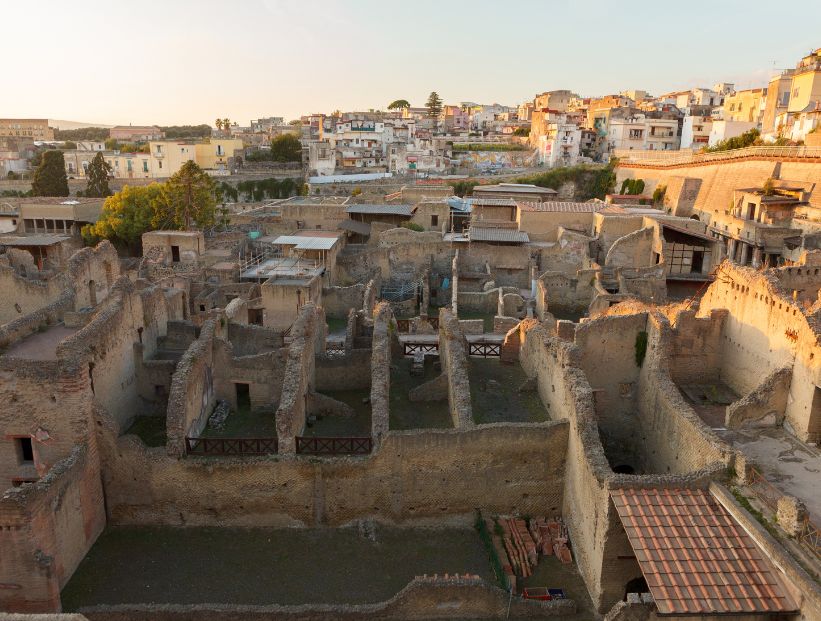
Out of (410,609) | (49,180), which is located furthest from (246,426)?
(49,180)

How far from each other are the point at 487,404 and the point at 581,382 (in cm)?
386

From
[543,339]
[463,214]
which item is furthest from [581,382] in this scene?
[463,214]

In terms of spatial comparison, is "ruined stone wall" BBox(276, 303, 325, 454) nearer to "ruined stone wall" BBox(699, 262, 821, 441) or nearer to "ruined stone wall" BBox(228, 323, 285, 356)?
"ruined stone wall" BBox(228, 323, 285, 356)

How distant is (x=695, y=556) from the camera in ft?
33.0

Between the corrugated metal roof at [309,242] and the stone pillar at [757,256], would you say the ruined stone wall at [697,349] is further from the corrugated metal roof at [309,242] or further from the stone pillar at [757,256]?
the corrugated metal roof at [309,242]

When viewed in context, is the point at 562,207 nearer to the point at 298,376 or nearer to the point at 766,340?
the point at 766,340

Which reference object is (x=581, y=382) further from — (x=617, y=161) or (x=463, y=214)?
(x=617, y=161)

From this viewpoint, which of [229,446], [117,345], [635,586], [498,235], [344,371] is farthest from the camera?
[498,235]

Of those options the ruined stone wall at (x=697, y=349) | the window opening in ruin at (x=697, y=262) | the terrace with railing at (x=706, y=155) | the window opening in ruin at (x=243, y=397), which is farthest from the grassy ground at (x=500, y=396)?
the terrace with railing at (x=706, y=155)

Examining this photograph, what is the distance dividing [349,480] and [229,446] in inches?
134

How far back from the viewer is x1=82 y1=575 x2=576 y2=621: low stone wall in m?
11.5

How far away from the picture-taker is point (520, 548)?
13617 millimetres

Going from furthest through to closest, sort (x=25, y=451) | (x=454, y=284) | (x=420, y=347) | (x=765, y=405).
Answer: (x=454, y=284) < (x=420, y=347) < (x=765, y=405) < (x=25, y=451)

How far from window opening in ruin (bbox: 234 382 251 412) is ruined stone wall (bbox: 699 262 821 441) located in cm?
1338
